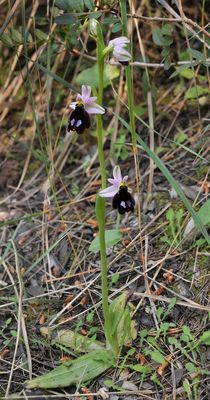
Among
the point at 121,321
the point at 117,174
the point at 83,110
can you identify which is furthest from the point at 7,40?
the point at 121,321

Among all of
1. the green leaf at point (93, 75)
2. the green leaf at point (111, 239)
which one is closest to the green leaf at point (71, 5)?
the green leaf at point (93, 75)

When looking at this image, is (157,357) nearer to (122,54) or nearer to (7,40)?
(122,54)

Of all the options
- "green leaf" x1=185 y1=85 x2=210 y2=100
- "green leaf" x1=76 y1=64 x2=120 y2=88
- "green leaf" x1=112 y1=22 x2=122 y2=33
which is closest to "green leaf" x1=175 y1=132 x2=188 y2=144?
"green leaf" x1=185 y1=85 x2=210 y2=100

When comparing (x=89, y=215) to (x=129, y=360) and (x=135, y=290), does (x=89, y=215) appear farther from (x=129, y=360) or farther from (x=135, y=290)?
(x=129, y=360)

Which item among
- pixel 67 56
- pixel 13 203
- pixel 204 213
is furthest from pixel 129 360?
pixel 67 56

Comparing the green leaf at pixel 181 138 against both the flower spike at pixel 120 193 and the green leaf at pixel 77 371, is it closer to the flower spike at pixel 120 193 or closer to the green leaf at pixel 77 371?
the flower spike at pixel 120 193

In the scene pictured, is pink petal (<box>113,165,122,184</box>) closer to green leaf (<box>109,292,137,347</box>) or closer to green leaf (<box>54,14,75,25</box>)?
green leaf (<box>109,292,137,347</box>)
